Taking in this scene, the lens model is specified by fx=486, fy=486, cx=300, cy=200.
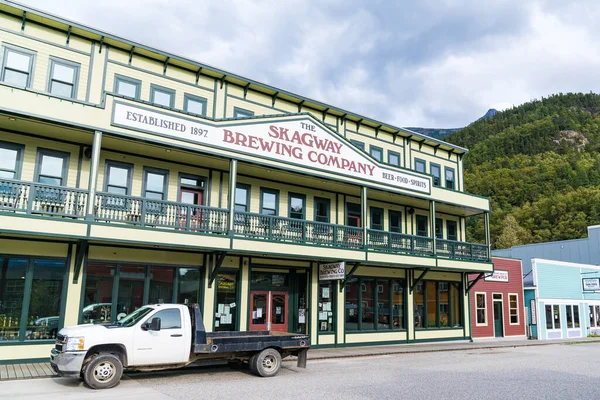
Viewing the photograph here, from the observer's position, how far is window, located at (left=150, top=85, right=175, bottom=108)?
58.4 feet

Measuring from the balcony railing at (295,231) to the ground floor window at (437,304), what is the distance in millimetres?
6517

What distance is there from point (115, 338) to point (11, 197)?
199 inches

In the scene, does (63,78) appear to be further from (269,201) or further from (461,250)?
(461,250)

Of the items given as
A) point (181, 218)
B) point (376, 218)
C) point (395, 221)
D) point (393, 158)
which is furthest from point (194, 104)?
point (395, 221)

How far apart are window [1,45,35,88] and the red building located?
912 inches

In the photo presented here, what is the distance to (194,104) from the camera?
18750 millimetres

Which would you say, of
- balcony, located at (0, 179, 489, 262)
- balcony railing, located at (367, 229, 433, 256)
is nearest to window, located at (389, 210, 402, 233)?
balcony railing, located at (367, 229, 433, 256)

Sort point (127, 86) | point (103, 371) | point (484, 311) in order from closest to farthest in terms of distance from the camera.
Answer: point (103, 371) < point (127, 86) < point (484, 311)

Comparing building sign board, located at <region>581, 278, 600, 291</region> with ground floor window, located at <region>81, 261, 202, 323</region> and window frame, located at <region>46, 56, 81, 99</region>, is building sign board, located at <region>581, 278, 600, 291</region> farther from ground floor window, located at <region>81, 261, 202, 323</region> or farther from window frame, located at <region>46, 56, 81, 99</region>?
window frame, located at <region>46, 56, 81, 99</region>

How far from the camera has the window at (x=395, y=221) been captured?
2461 centimetres

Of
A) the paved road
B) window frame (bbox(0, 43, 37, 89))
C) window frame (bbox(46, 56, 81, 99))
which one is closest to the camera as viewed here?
the paved road

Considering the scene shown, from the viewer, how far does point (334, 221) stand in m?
22.2

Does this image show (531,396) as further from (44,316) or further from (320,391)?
(44,316)

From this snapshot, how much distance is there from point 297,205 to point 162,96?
7.15 meters
